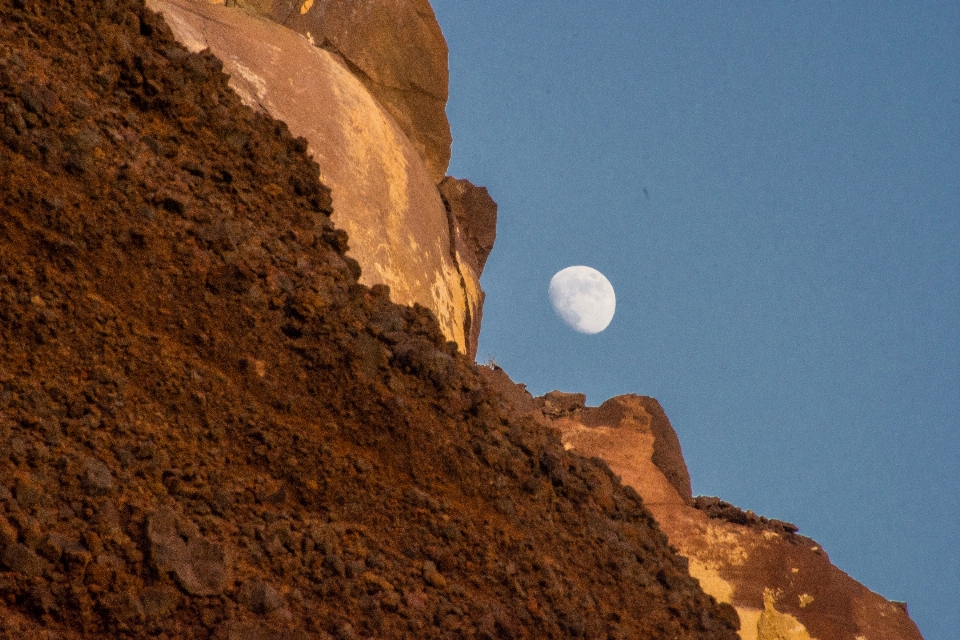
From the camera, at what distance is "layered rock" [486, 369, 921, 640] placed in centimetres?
763

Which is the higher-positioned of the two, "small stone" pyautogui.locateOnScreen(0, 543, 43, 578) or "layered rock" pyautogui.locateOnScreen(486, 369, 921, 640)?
"layered rock" pyautogui.locateOnScreen(486, 369, 921, 640)

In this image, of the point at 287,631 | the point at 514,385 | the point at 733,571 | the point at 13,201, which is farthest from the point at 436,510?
the point at 514,385

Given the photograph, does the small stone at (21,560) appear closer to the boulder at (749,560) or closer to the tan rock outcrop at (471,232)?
the boulder at (749,560)

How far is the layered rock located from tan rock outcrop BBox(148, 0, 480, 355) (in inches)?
99.7

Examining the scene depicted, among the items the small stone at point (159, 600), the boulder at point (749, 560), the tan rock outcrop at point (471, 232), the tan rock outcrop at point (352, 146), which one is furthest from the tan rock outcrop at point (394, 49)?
the small stone at point (159, 600)

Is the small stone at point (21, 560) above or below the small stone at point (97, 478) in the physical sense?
below

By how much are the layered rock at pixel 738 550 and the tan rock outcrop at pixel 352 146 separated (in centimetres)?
253

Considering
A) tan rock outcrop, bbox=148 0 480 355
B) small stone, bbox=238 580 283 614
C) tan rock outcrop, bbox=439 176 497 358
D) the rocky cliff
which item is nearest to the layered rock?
tan rock outcrop, bbox=439 176 497 358

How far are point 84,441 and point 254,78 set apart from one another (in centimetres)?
334

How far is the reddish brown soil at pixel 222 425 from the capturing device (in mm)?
3217

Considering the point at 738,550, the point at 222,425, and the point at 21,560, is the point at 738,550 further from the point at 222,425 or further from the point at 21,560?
the point at 21,560

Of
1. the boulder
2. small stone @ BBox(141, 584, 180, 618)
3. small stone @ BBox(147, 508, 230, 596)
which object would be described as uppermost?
the boulder

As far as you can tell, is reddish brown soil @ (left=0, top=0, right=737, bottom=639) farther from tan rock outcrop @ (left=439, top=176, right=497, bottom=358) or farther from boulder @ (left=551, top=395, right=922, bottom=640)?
tan rock outcrop @ (left=439, top=176, right=497, bottom=358)

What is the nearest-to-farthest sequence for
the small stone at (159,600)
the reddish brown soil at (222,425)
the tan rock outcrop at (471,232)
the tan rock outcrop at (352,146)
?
the small stone at (159,600) < the reddish brown soil at (222,425) < the tan rock outcrop at (352,146) < the tan rock outcrop at (471,232)
